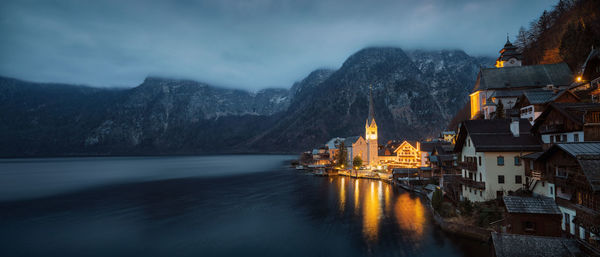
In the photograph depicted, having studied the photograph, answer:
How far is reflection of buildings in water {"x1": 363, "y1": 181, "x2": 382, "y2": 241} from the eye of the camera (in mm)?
37328

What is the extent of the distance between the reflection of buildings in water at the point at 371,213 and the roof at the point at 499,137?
656 inches

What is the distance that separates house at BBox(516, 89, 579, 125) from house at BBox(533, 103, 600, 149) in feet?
24.1

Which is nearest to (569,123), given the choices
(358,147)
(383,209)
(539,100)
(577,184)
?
(577,184)

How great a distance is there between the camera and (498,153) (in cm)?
3288

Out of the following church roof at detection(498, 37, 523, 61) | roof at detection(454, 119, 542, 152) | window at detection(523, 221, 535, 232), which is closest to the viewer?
window at detection(523, 221, 535, 232)

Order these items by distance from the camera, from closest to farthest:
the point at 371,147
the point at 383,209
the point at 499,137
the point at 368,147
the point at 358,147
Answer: the point at 499,137 < the point at 383,209 < the point at 371,147 < the point at 368,147 < the point at 358,147

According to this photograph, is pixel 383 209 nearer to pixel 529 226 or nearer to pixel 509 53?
pixel 529 226

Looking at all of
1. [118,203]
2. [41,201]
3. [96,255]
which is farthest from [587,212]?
[41,201]

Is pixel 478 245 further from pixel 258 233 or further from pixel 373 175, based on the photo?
pixel 373 175

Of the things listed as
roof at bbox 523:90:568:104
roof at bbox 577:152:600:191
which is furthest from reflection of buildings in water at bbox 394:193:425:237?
roof at bbox 523:90:568:104

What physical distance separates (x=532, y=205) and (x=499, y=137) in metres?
10.7

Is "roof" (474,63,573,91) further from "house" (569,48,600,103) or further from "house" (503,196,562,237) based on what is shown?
"house" (503,196,562,237)

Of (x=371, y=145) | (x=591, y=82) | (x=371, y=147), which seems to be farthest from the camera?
(x=371, y=145)

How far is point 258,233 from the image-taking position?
39094 millimetres
